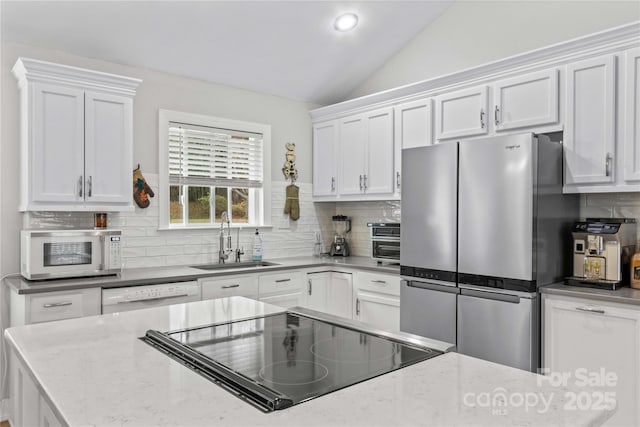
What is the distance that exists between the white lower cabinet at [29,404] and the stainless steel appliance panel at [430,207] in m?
2.50

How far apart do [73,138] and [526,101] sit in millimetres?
3118

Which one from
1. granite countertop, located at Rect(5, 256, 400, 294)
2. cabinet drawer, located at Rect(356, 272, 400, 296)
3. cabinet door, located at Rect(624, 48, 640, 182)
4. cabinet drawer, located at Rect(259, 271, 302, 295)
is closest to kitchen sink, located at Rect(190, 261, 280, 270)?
granite countertop, located at Rect(5, 256, 400, 294)

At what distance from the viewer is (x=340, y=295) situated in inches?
167

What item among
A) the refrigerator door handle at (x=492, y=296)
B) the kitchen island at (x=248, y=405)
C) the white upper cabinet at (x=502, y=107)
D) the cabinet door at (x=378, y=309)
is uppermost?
the white upper cabinet at (x=502, y=107)

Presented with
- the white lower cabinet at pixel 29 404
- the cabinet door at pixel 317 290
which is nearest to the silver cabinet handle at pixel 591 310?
the cabinet door at pixel 317 290

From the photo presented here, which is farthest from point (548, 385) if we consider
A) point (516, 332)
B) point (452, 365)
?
point (516, 332)

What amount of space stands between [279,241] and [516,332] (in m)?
2.51

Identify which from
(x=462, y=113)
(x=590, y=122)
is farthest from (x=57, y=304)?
→ (x=590, y=122)

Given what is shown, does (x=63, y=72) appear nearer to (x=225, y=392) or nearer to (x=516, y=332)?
(x=225, y=392)

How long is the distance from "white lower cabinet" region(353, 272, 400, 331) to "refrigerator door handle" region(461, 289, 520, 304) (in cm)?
75

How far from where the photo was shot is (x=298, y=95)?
4805 millimetres

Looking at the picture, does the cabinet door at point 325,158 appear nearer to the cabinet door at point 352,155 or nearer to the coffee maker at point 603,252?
the cabinet door at point 352,155

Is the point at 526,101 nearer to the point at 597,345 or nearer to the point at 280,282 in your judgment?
the point at 597,345

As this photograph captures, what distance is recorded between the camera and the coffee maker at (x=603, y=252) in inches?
110
